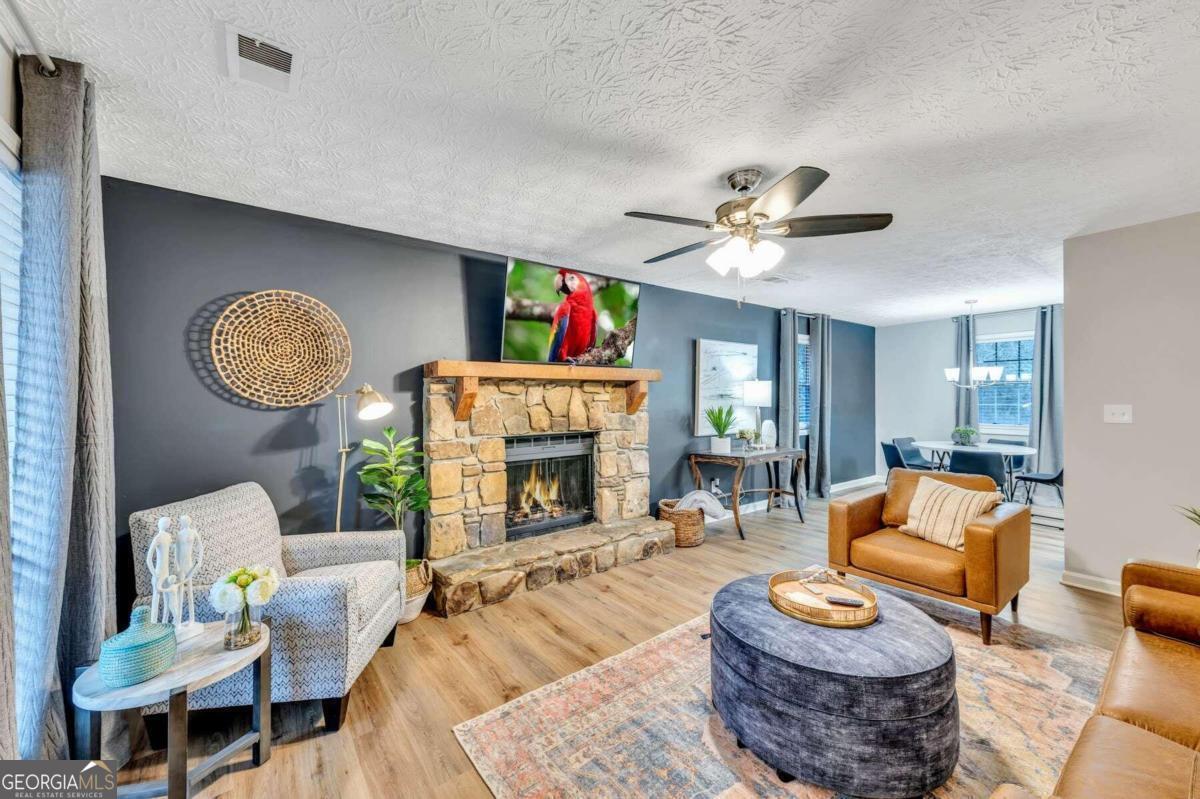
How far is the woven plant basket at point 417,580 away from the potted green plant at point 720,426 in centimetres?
293

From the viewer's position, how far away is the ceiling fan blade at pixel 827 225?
2.00 metres

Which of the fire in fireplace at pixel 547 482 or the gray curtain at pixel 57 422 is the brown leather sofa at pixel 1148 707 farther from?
the fire in fireplace at pixel 547 482

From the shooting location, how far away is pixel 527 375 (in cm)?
354

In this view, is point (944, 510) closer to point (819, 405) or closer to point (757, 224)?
point (757, 224)

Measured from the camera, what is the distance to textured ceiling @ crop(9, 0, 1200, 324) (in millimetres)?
1356

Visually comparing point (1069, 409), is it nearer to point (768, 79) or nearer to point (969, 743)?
point (969, 743)

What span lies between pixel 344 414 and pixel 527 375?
1230 millimetres

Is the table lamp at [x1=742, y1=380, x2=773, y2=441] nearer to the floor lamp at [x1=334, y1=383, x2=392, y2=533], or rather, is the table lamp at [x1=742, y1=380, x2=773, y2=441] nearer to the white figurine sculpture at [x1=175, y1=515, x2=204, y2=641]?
the floor lamp at [x1=334, y1=383, x2=392, y2=533]

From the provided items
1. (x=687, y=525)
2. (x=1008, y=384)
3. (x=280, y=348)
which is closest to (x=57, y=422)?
(x=280, y=348)

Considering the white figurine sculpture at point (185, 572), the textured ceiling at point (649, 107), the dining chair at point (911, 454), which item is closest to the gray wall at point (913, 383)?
the dining chair at point (911, 454)

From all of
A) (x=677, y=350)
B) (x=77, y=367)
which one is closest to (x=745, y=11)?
(x=77, y=367)

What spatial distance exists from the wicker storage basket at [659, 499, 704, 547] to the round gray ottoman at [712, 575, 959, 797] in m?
2.45

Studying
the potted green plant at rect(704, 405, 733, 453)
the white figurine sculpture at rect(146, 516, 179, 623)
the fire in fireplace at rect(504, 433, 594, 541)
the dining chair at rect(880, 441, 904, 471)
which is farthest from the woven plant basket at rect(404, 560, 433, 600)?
the dining chair at rect(880, 441, 904, 471)

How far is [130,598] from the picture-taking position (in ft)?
7.77
